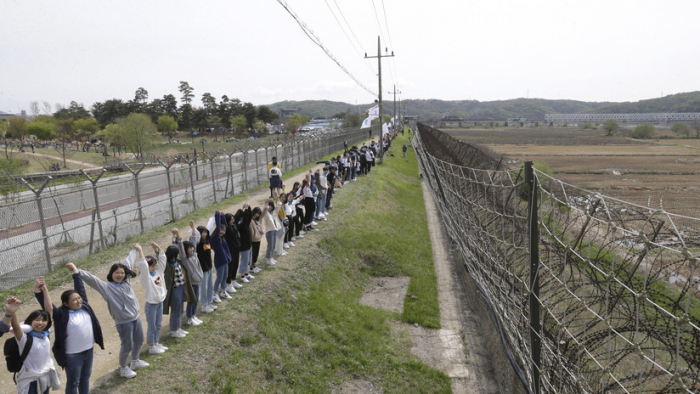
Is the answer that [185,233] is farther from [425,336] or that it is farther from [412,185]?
[412,185]

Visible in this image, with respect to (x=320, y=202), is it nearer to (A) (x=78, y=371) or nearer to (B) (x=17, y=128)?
(A) (x=78, y=371)

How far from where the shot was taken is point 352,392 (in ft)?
23.9

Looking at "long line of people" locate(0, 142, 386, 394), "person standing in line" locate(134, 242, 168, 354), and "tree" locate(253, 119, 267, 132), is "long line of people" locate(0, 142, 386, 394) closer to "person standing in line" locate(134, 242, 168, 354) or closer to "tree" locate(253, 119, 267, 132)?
"person standing in line" locate(134, 242, 168, 354)

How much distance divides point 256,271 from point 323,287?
168 cm

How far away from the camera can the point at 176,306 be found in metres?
6.33

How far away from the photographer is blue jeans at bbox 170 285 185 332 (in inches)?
245

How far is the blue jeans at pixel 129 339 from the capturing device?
5336mm

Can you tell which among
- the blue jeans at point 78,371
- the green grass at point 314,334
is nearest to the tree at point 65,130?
the green grass at point 314,334

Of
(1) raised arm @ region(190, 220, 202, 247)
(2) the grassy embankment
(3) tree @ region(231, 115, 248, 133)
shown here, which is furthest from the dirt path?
(3) tree @ region(231, 115, 248, 133)

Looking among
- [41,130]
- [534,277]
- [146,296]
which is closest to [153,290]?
[146,296]

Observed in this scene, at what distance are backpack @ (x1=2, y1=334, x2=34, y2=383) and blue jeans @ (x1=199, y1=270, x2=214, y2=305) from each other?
124 inches

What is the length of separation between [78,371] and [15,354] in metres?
0.69

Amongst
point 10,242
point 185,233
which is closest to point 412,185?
point 185,233

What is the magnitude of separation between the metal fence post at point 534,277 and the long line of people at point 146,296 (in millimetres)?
4616
